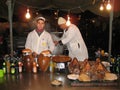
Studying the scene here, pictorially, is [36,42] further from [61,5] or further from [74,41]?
[61,5]

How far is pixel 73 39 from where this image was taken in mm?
4625

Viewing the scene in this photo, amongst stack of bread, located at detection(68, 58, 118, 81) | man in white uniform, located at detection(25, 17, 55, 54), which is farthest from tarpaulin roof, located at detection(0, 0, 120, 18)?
stack of bread, located at detection(68, 58, 118, 81)

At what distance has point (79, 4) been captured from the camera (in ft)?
19.3

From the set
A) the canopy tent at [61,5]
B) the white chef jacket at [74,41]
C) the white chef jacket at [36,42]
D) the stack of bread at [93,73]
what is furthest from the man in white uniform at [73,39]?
the stack of bread at [93,73]

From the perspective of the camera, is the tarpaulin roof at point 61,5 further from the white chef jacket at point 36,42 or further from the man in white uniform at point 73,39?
the white chef jacket at point 36,42

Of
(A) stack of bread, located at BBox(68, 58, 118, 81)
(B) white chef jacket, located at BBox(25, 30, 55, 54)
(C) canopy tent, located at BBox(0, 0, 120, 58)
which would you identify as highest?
(C) canopy tent, located at BBox(0, 0, 120, 58)

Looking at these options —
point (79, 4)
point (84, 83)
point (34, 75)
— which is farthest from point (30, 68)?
point (79, 4)

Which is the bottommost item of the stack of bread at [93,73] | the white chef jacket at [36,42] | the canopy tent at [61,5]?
the stack of bread at [93,73]

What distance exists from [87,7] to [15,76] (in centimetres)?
350

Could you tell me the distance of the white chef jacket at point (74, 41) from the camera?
446 cm

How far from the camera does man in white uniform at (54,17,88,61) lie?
4.41 metres

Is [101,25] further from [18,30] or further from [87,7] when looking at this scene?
[18,30]

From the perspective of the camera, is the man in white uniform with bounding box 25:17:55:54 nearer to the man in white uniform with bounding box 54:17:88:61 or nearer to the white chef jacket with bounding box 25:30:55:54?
the white chef jacket with bounding box 25:30:55:54

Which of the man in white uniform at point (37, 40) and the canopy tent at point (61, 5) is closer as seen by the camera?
the man in white uniform at point (37, 40)
